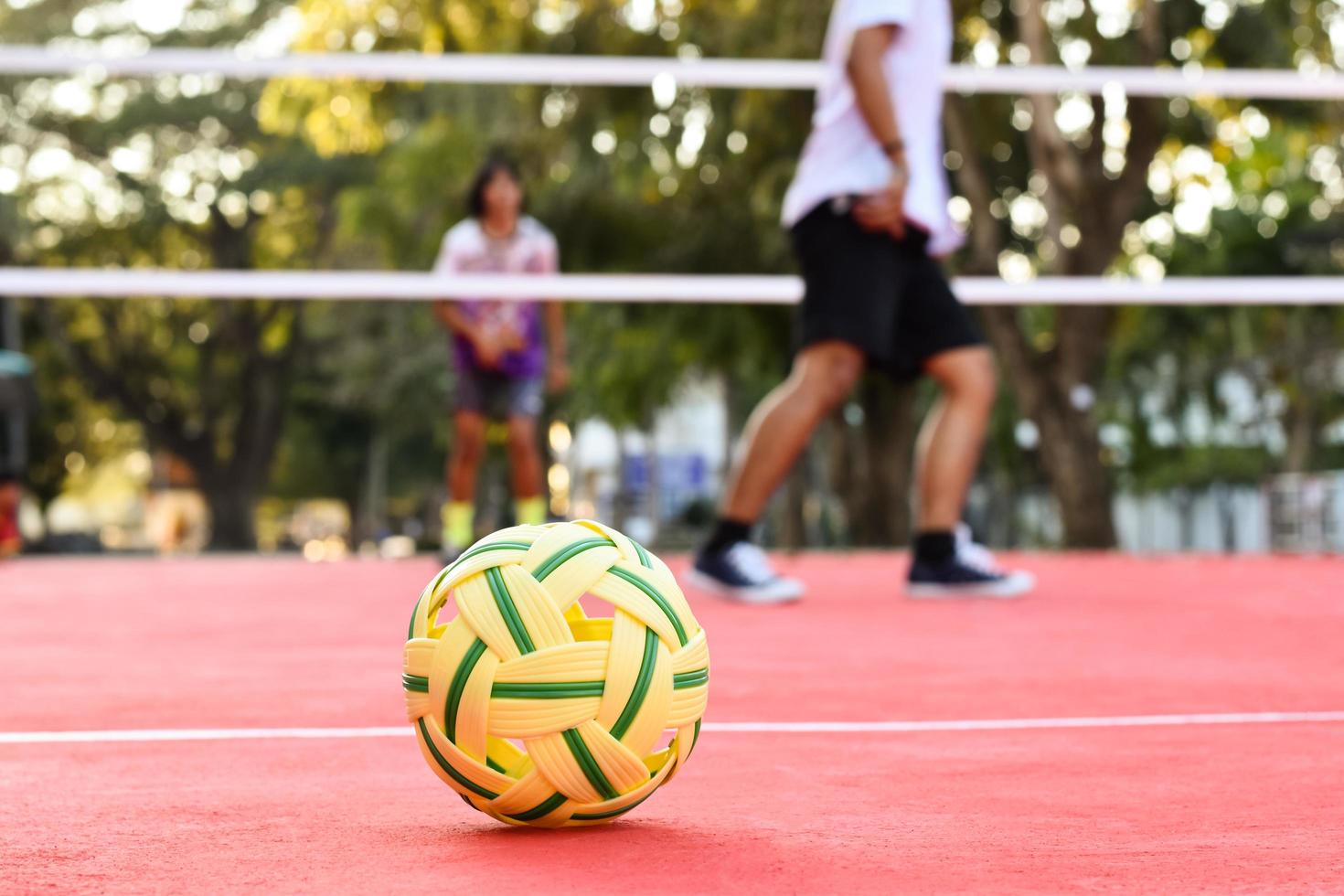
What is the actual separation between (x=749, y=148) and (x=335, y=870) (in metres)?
16.1

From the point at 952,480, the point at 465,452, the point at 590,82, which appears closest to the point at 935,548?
the point at 952,480

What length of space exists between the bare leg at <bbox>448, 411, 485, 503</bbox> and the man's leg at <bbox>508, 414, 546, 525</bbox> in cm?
15

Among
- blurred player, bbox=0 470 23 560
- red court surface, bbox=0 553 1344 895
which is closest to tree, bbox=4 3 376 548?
blurred player, bbox=0 470 23 560

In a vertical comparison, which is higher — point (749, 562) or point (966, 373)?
point (966, 373)

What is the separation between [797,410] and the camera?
4.75 m

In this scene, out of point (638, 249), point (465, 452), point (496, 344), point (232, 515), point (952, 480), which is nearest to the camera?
point (952, 480)

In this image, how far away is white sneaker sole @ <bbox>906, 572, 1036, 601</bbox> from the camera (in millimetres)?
5094

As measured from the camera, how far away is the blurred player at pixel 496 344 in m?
7.04

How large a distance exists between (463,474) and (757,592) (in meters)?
2.79

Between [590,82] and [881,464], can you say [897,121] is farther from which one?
[881,464]

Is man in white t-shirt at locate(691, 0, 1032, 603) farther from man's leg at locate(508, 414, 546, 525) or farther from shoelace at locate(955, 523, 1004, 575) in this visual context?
man's leg at locate(508, 414, 546, 525)

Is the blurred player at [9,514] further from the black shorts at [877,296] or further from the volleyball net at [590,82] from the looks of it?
the black shorts at [877,296]

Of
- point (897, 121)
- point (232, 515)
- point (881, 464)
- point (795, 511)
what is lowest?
point (232, 515)

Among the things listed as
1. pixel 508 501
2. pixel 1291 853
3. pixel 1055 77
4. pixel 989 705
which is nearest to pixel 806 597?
pixel 1055 77
